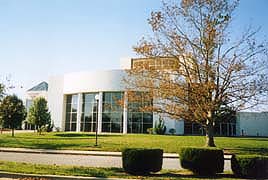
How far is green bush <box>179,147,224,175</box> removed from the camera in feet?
39.7

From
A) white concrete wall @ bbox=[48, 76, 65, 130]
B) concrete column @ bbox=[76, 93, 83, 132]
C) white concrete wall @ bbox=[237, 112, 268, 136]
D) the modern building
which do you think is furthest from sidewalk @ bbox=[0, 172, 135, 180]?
white concrete wall @ bbox=[237, 112, 268, 136]

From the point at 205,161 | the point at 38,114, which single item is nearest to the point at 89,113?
the point at 38,114

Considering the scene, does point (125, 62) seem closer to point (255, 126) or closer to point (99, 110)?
point (99, 110)

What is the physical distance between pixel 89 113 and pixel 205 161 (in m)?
39.9

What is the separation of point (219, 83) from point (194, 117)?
307 cm

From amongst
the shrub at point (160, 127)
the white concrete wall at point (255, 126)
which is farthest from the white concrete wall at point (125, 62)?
the white concrete wall at point (255, 126)

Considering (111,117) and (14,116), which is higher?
(111,117)

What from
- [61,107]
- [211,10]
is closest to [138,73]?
[211,10]

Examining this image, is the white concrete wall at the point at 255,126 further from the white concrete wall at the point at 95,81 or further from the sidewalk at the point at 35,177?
the sidewalk at the point at 35,177

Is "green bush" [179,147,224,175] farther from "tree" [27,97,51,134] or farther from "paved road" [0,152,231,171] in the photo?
"tree" [27,97,51,134]

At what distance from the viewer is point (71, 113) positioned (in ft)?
178

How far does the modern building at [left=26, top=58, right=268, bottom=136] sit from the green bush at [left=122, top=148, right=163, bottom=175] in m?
30.4

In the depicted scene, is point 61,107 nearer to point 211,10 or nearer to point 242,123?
point 242,123

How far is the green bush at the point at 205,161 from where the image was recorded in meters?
12.1
